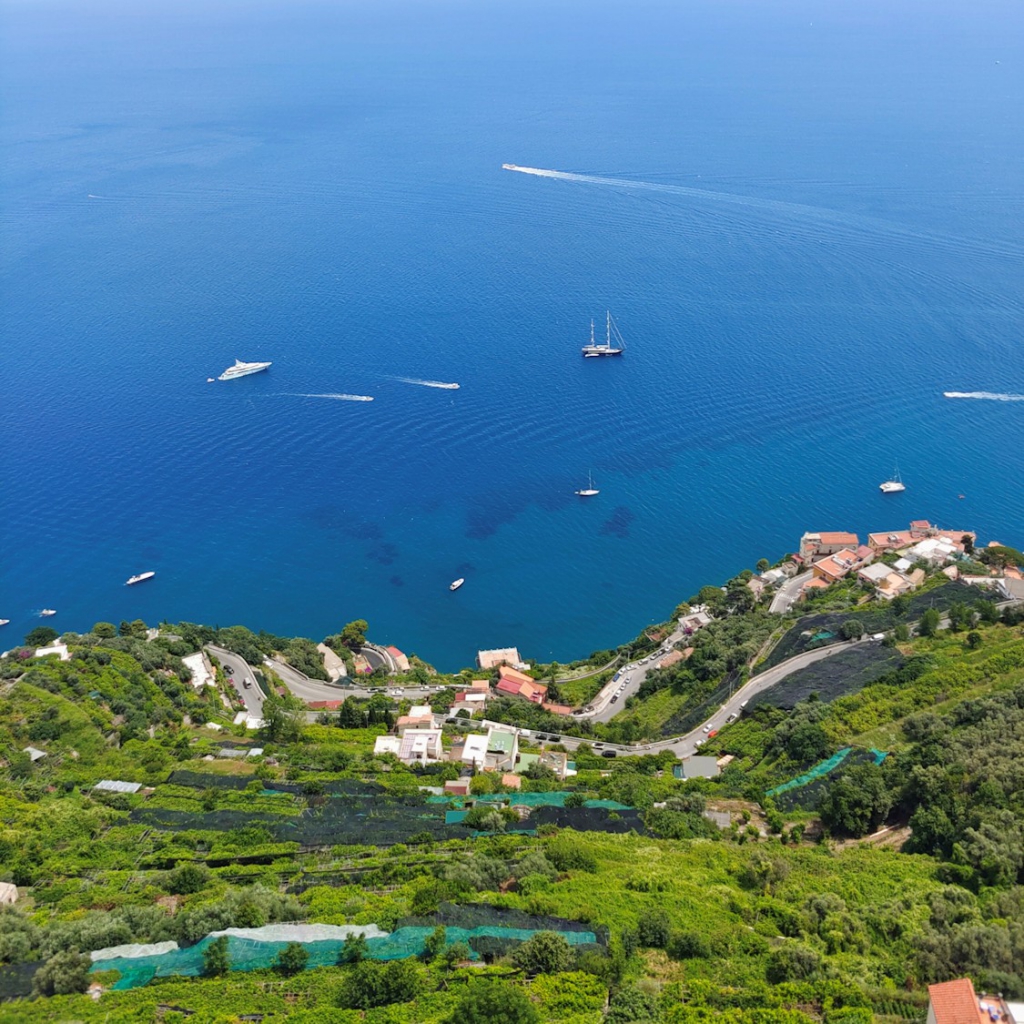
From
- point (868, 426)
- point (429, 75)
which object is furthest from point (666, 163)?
point (429, 75)

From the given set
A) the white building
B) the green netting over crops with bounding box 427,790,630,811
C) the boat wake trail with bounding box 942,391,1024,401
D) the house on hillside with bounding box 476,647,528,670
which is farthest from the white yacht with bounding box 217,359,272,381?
the green netting over crops with bounding box 427,790,630,811

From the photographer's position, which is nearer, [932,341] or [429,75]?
[932,341]

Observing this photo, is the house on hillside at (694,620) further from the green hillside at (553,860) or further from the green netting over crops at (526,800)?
the green netting over crops at (526,800)

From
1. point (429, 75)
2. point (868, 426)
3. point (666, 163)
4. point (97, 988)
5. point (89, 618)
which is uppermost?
point (429, 75)

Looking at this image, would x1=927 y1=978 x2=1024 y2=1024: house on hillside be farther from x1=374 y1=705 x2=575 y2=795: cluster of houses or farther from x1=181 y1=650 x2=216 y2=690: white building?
x1=181 y1=650 x2=216 y2=690: white building

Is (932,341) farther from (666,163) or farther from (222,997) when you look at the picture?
(222,997)

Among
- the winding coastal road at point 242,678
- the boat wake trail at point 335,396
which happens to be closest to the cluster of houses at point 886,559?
the winding coastal road at point 242,678

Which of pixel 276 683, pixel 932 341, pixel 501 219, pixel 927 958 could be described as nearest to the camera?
pixel 927 958
